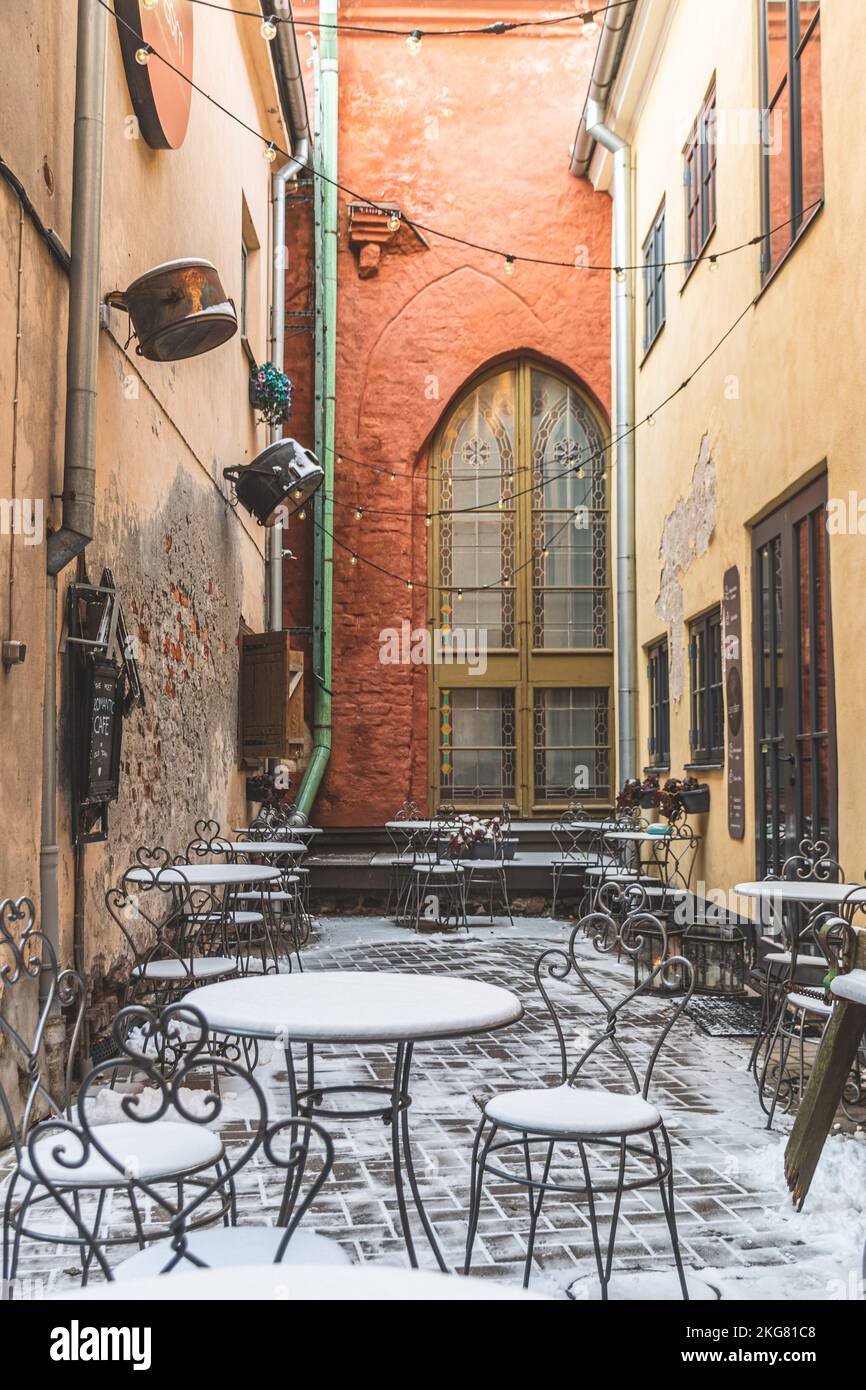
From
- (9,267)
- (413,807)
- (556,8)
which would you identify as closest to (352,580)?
(413,807)

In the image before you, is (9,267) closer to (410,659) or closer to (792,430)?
(792,430)

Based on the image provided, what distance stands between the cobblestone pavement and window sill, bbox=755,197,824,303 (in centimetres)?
384

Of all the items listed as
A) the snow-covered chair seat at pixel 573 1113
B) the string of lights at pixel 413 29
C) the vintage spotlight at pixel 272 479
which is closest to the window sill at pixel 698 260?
the string of lights at pixel 413 29

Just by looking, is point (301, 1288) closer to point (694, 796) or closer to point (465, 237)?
point (694, 796)

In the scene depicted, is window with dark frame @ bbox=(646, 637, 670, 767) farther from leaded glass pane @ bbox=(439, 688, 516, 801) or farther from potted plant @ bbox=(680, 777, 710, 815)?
leaded glass pane @ bbox=(439, 688, 516, 801)

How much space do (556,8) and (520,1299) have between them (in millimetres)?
13353

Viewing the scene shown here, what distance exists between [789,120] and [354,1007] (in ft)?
18.3

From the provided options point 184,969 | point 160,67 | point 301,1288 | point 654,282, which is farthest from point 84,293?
point 654,282

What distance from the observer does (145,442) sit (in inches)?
241

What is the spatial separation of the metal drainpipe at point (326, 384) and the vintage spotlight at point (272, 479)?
2.73 m

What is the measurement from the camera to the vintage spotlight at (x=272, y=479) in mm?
8875

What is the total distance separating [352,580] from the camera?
39.6 ft

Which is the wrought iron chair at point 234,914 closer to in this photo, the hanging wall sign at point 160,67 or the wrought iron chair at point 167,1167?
the wrought iron chair at point 167,1167
